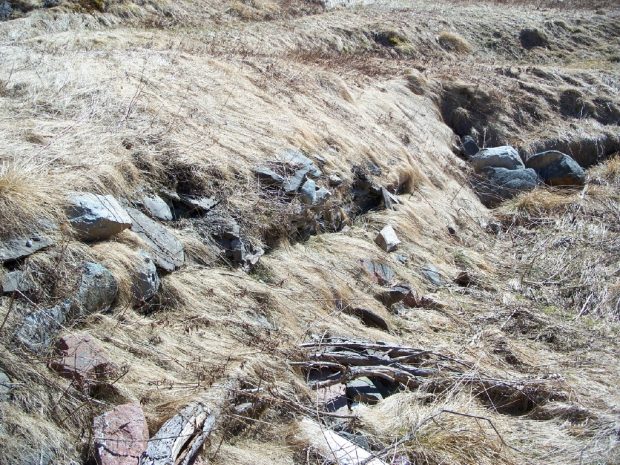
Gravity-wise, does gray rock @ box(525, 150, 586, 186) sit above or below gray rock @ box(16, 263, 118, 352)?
below

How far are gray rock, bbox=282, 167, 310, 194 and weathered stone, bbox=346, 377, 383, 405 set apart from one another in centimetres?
245

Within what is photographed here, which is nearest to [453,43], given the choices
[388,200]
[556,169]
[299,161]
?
[556,169]

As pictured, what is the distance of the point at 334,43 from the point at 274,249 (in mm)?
10714

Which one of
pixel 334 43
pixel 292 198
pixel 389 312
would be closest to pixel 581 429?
pixel 389 312

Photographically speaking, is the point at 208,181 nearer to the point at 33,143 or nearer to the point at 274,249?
the point at 274,249

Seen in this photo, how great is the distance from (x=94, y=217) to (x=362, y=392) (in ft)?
7.98

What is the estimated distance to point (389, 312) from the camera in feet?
23.1

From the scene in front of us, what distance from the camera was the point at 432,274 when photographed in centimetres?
804

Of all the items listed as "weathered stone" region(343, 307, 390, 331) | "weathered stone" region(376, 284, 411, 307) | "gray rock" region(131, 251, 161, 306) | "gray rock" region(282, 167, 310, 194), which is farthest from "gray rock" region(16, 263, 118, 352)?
"weathered stone" region(376, 284, 411, 307)

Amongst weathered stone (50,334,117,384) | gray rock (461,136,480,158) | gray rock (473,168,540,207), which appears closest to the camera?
weathered stone (50,334,117,384)

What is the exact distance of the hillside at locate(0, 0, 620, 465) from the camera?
4.42 meters

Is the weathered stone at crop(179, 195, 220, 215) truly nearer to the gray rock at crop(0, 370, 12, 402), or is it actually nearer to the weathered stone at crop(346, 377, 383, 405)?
the weathered stone at crop(346, 377, 383, 405)

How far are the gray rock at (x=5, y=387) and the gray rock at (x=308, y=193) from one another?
3.91m

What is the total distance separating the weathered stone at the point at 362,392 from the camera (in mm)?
5367
